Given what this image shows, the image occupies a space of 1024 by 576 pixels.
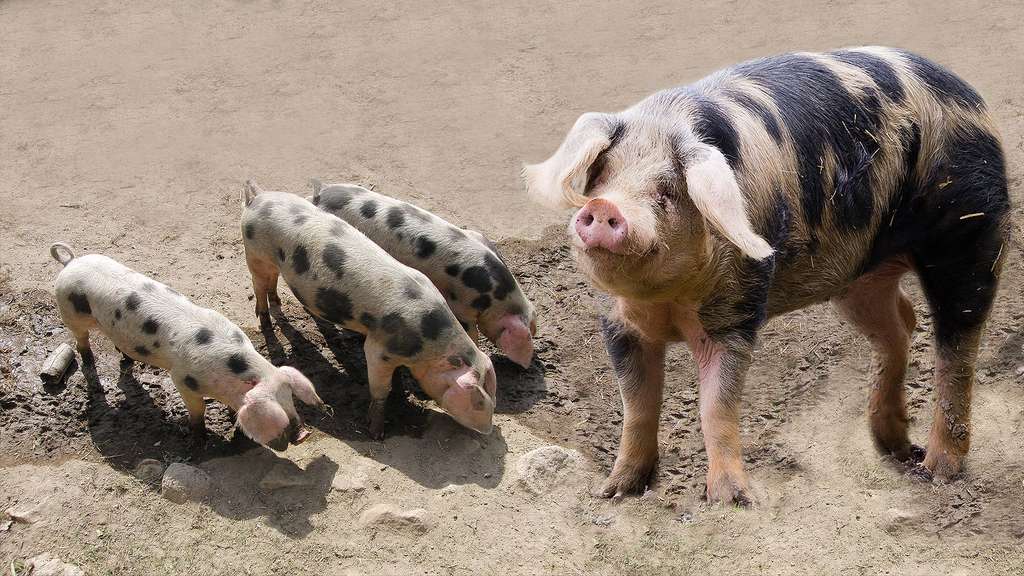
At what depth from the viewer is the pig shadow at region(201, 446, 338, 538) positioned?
19.4 ft

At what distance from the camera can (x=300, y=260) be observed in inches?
277

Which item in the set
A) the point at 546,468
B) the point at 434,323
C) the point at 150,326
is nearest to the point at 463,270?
the point at 434,323

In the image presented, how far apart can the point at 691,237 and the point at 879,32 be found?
26.2 ft

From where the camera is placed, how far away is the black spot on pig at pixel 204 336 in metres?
6.38

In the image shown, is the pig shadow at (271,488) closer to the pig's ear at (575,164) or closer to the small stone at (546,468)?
the small stone at (546,468)

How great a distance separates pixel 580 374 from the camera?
750 centimetres

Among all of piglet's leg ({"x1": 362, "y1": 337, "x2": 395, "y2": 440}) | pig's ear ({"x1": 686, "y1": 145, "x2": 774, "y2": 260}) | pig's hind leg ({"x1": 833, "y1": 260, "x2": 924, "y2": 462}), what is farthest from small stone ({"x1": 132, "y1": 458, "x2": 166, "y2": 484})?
pig's hind leg ({"x1": 833, "y1": 260, "x2": 924, "y2": 462})

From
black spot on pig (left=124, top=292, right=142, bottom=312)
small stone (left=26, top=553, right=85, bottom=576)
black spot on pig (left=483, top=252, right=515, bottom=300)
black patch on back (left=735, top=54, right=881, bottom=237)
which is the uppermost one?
black patch on back (left=735, top=54, right=881, bottom=237)

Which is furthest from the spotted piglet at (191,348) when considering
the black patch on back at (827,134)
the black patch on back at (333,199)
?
the black patch on back at (827,134)

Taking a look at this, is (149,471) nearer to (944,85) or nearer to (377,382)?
(377,382)

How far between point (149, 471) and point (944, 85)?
5061mm

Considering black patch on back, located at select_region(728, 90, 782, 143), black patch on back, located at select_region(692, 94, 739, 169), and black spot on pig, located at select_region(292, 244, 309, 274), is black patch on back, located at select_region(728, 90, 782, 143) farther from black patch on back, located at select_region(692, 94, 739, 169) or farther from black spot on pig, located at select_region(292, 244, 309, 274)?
black spot on pig, located at select_region(292, 244, 309, 274)

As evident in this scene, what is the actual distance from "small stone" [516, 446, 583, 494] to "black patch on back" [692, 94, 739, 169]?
7.54 feet

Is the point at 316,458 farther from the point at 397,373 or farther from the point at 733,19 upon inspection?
the point at 733,19
